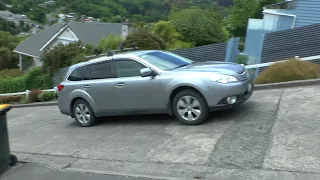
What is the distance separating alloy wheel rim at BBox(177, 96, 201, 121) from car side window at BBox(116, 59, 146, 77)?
1216mm

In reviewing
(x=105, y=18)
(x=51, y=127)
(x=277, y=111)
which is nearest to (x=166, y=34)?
(x=51, y=127)

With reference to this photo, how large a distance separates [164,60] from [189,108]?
1.45 m

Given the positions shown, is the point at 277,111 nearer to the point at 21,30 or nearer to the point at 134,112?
the point at 134,112

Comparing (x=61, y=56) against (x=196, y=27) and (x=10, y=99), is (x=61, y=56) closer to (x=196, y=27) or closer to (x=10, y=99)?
(x=10, y=99)

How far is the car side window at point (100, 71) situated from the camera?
8625mm

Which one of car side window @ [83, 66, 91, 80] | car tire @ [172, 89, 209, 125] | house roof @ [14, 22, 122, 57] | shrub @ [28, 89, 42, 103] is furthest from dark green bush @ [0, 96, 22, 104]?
house roof @ [14, 22, 122, 57]

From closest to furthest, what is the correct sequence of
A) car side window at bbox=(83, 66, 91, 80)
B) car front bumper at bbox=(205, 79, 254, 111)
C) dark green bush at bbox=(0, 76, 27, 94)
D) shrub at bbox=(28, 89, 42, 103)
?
1. car front bumper at bbox=(205, 79, 254, 111)
2. car side window at bbox=(83, 66, 91, 80)
3. shrub at bbox=(28, 89, 42, 103)
4. dark green bush at bbox=(0, 76, 27, 94)

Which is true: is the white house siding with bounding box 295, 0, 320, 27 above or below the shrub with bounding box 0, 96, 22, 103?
above

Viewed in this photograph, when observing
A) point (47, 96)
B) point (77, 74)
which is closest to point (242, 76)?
point (77, 74)

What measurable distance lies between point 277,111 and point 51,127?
579cm

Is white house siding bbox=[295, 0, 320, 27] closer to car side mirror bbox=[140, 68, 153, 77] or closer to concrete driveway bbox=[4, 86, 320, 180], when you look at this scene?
concrete driveway bbox=[4, 86, 320, 180]

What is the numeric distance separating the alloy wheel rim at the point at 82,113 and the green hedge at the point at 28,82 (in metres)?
14.2

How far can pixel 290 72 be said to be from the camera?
9.64 m

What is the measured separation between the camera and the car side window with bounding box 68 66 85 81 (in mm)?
9188
